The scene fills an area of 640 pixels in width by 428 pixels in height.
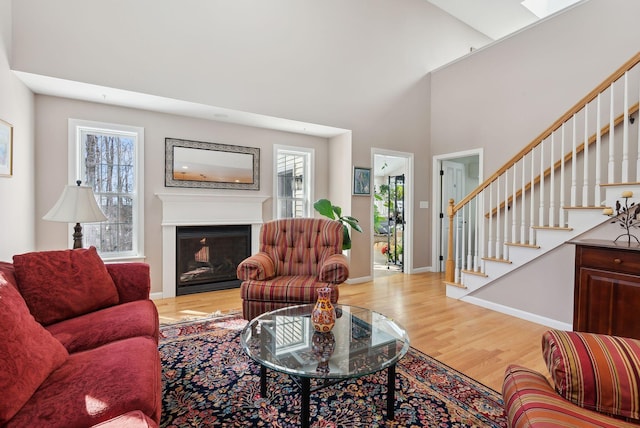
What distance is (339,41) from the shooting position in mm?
4383

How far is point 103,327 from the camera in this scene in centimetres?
163

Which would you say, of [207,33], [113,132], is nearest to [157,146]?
[113,132]

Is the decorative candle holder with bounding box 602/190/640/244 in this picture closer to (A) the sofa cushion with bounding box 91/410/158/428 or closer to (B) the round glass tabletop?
(B) the round glass tabletop

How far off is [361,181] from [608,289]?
10.1 feet

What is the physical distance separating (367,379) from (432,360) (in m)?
0.59

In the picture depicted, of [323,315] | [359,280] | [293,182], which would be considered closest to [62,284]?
[323,315]

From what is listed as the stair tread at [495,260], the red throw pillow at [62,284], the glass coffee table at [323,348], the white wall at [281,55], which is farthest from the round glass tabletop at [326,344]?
the white wall at [281,55]

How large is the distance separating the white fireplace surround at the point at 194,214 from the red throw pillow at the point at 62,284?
178 centimetres

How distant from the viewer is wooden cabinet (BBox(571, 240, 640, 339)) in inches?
79.0

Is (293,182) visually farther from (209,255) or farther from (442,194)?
(442,194)

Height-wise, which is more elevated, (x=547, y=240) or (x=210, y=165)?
(x=210, y=165)

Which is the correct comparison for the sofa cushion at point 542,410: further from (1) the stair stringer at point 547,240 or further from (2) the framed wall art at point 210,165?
(2) the framed wall art at point 210,165

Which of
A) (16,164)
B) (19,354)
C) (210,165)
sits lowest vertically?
(19,354)

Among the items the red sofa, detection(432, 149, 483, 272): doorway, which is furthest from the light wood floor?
the red sofa
